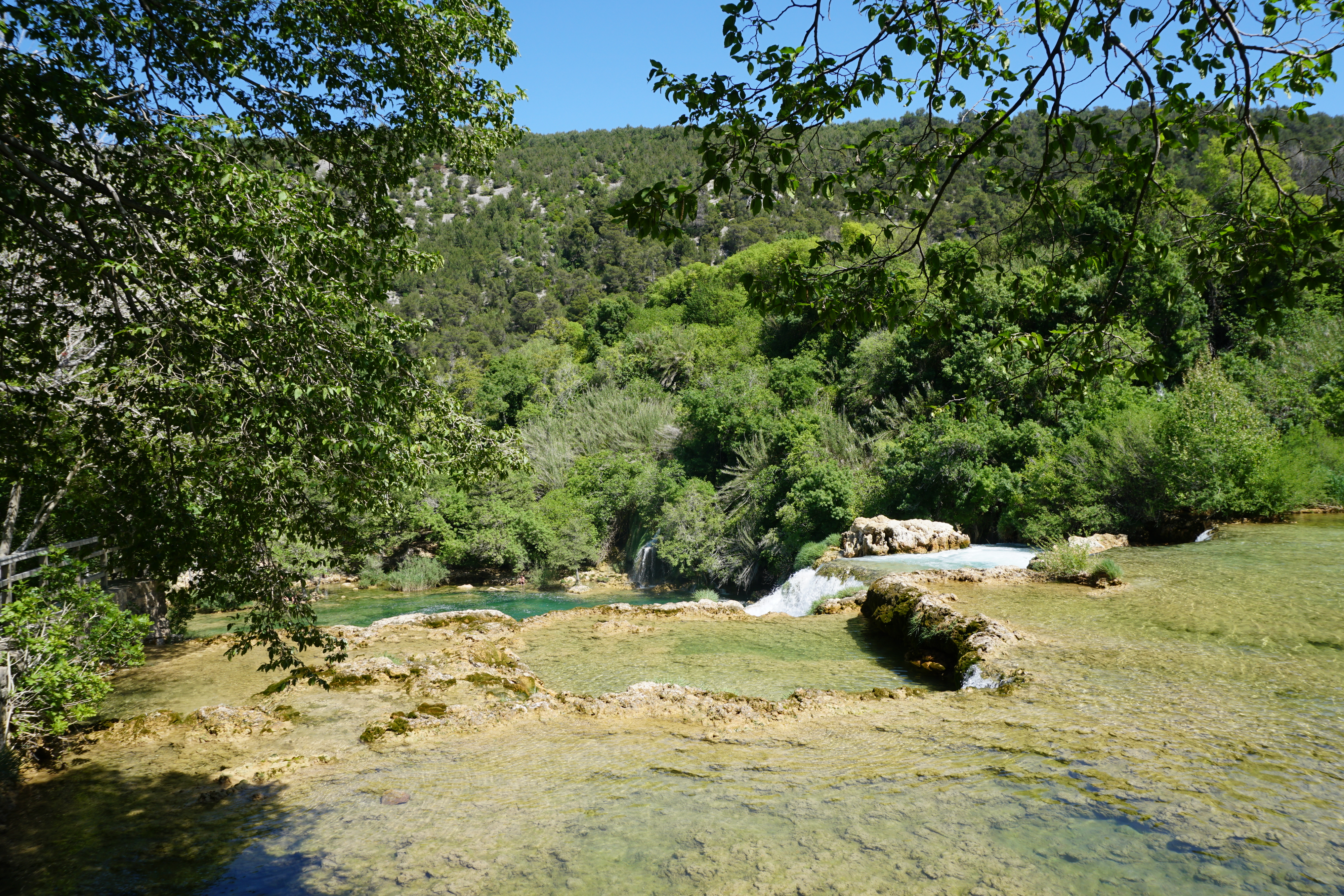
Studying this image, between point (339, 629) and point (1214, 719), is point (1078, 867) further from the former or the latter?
point (339, 629)

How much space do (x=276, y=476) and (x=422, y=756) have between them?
11.5ft

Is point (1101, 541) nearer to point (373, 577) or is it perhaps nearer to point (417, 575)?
point (417, 575)

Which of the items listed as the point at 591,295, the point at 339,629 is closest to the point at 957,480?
the point at 339,629

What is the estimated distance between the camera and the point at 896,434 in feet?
84.0

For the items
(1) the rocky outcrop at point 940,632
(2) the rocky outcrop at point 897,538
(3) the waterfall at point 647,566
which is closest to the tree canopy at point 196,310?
(1) the rocky outcrop at point 940,632

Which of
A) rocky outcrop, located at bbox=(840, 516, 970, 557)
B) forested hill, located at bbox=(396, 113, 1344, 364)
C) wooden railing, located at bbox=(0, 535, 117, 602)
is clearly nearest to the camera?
wooden railing, located at bbox=(0, 535, 117, 602)

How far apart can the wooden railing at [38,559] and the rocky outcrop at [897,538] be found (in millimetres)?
15714

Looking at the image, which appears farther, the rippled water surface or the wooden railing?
the wooden railing

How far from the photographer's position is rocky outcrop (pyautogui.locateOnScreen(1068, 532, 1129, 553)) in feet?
53.2

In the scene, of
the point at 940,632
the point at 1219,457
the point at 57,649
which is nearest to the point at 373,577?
the point at 57,649

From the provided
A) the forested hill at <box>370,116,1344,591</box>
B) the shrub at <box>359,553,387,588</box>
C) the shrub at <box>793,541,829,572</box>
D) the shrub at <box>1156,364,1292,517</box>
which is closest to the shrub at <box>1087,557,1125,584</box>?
the forested hill at <box>370,116,1344,591</box>

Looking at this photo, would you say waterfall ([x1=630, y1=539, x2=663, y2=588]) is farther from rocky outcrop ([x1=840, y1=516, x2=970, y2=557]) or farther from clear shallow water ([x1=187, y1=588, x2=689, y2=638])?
rocky outcrop ([x1=840, y1=516, x2=970, y2=557])

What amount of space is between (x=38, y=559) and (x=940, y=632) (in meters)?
10.9

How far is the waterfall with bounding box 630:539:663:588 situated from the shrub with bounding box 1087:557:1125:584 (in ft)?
50.0
